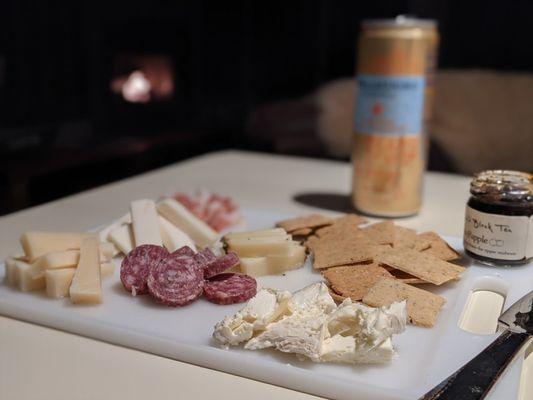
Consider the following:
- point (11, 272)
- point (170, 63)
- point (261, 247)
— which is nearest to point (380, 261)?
point (261, 247)

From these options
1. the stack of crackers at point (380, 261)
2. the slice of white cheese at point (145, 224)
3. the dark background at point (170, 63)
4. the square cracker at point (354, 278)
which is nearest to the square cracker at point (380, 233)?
the stack of crackers at point (380, 261)

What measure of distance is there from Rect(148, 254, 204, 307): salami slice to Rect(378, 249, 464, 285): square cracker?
262 mm

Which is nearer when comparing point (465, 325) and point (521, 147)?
point (465, 325)

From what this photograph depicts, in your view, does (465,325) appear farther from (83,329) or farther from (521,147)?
(521,147)

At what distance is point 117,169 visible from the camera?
2.64m

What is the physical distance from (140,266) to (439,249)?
1.48 feet

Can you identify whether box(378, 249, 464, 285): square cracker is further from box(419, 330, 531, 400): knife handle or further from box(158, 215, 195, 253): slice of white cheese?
box(158, 215, 195, 253): slice of white cheese

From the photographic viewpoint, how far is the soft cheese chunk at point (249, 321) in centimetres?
70

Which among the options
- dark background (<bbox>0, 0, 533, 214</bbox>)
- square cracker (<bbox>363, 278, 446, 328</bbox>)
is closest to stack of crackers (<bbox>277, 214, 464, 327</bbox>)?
square cracker (<bbox>363, 278, 446, 328</bbox>)

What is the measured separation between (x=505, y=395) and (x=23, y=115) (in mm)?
1988

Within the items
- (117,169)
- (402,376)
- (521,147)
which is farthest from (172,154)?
(402,376)

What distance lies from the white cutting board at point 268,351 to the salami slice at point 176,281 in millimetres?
15

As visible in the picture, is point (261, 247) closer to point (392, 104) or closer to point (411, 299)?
point (411, 299)

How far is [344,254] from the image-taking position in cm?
93
